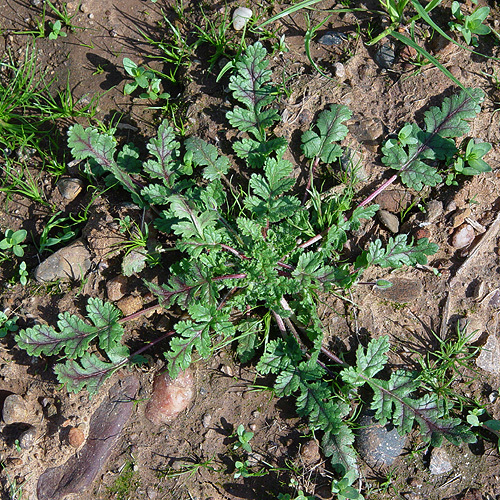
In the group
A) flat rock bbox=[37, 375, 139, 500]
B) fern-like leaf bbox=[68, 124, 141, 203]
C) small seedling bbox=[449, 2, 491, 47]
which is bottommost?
flat rock bbox=[37, 375, 139, 500]

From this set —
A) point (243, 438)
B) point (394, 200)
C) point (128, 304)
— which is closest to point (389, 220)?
point (394, 200)

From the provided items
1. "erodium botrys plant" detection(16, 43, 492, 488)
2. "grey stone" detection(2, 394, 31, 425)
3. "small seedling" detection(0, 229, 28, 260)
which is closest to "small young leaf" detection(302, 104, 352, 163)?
"erodium botrys plant" detection(16, 43, 492, 488)

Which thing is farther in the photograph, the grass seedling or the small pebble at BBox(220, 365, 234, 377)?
the grass seedling

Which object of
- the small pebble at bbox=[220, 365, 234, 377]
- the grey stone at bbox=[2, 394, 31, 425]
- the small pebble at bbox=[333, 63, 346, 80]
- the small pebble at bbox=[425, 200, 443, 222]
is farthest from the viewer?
the small pebble at bbox=[333, 63, 346, 80]

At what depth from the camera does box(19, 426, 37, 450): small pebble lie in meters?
3.17

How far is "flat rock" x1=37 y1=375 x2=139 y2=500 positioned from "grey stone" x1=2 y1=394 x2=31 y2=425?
1.23ft

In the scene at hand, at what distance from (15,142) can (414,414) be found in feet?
11.1

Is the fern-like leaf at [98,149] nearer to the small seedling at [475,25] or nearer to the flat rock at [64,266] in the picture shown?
the flat rock at [64,266]

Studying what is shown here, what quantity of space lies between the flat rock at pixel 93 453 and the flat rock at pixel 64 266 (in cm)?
86

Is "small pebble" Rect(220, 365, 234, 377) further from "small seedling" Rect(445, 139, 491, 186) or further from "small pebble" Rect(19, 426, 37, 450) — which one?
"small seedling" Rect(445, 139, 491, 186)

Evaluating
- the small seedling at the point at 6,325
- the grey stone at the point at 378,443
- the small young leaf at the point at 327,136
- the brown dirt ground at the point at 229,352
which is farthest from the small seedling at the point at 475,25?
the small seedling at the point at 6,325

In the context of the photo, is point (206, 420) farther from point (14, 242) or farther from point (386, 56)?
point (386, 56)

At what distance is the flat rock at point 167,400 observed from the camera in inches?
127

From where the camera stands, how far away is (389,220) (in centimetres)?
346
